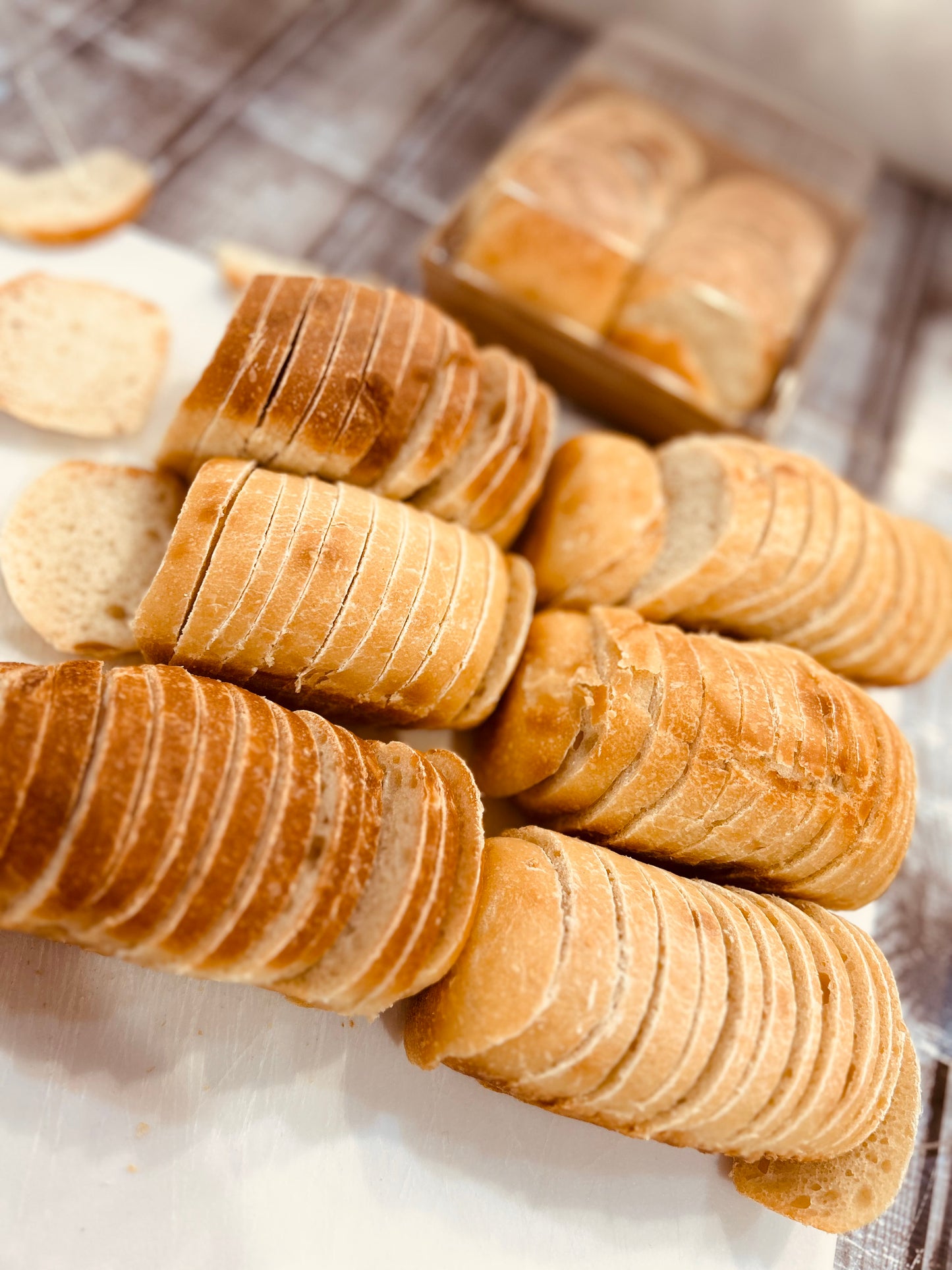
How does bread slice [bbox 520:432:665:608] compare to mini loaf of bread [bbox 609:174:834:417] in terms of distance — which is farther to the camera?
mini loaf of bread [bbox 609:174:834:417]

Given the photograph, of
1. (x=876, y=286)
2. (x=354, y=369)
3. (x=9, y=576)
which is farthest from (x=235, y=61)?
(x=876, y=286)

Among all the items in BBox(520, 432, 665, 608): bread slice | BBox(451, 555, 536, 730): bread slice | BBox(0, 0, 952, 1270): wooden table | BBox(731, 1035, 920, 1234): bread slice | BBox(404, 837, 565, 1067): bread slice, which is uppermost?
BBox(0, 0, 952, 1270): wooden table

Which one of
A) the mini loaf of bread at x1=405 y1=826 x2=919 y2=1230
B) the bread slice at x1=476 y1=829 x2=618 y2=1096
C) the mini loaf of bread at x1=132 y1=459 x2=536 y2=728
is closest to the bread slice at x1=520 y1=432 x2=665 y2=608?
the mini loaf of bread at x1=132 y1=459 x2=536 y2=728

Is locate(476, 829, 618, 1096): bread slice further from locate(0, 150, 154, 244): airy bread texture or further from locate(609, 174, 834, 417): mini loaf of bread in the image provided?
locate(0, 150, 154, 244): airy bread texture

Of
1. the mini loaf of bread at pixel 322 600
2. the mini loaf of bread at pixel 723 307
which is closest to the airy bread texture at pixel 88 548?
the mini loaf of bread at pixel 322 600

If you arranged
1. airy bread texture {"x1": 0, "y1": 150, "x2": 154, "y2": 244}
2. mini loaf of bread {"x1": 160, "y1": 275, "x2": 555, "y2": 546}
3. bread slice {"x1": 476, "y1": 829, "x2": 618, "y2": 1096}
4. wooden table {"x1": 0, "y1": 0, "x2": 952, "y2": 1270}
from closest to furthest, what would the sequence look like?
bread slice {"x1": 476, "y1": 829, "x2": 618, "y2": 1096}
mini loaf of bread {"x1": 160, "y1": 275, "x2": 555, "y2": 546}
airy bread texture {"x1": 0, "y1": 150, "x2": 154, "y2": 244}
wooden table {"x1": 0, "y1": 0, "x2": 952, "y2": 1270}

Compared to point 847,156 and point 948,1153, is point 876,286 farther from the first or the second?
point 948,1153

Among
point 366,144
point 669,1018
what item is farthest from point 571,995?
point 366,144
